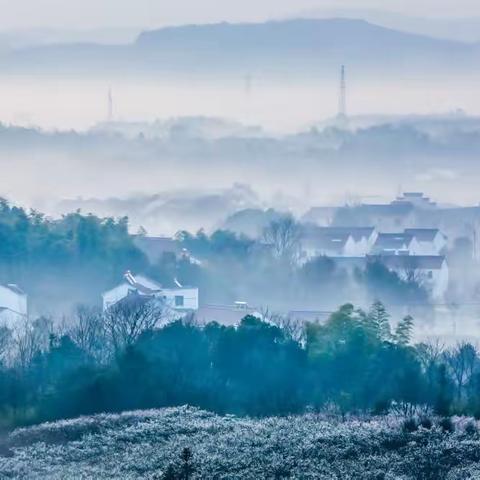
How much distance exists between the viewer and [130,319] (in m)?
26.5

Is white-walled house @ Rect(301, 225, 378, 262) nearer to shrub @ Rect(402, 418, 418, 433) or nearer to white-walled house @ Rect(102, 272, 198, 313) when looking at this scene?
white-walled house @ Rect(102, 272, 198, 313)

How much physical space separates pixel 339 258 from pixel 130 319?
43.6 ft

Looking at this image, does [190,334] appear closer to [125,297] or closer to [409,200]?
[125,297]

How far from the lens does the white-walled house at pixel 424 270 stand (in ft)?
121

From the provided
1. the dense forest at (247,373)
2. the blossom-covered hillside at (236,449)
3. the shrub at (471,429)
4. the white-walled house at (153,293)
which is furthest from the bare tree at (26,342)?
the shrub at (471,429)

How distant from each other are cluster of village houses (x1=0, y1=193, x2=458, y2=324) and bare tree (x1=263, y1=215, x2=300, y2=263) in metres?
0.28

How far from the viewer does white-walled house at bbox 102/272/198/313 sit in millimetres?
30797

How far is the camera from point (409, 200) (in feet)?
172

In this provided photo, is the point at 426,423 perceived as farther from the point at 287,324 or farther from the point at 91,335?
the point at 287,324

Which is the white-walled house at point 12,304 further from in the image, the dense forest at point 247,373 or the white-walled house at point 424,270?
the white-walled house at point 424,270

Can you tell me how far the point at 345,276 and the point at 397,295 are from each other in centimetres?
222


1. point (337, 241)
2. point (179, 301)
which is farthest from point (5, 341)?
point (337, 241)

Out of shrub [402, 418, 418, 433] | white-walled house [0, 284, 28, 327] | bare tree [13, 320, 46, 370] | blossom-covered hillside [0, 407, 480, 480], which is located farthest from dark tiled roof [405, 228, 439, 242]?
shrub [402, 418, 418, 433]

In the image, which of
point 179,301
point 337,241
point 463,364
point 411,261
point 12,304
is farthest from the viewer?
point 337,241
